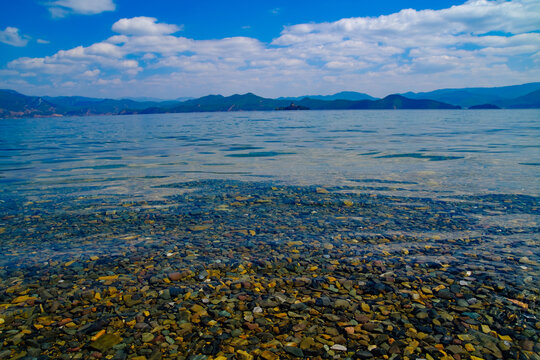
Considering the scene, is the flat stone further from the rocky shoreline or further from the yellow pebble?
the yellow pebble

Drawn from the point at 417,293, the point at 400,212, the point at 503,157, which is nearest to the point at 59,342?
the point at 417,293

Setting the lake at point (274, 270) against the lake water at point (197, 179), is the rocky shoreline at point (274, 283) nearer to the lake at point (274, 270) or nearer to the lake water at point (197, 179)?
the lake at point (274, 270)

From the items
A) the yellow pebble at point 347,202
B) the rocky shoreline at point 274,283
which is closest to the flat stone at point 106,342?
the rocky shoreline at point 274,283

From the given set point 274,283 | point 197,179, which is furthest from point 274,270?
point 197,179

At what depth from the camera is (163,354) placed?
15.4ft

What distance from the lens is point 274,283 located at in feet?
22.4

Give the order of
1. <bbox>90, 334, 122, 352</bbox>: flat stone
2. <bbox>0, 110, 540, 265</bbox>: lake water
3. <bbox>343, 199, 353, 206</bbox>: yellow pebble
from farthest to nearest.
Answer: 1. <bbox>343, 199, 353, 206</bbox>: yellow pebble
2. <bbox>0, 110, 540, 265</bbox>: lake water
3. <bbox>90, 334, 122, 352</bbox>: flat stone

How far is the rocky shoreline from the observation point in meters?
4.89

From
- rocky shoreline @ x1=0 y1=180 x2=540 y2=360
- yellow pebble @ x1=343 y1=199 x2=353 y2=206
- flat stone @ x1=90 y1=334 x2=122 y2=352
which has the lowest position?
rocky shoreline @ x1=0 y1=180 x2=540 y2=360

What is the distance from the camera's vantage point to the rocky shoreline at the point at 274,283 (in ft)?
16.1

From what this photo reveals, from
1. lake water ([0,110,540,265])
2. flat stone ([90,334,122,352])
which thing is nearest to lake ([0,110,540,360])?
flat stone ([90,334,122,352])

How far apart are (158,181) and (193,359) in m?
14.6

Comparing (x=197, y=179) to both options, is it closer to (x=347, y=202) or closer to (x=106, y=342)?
(x=347, y=202)

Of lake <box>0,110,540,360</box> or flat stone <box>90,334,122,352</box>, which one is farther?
lake <box>0,110,540,360</box>
